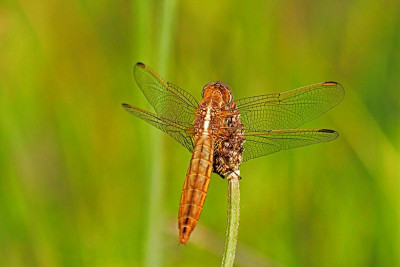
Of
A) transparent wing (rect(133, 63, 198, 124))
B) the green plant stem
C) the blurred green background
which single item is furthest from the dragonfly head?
the green plant stem

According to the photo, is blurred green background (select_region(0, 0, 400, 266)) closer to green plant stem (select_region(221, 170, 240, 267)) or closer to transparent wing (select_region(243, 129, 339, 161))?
transparent wing (select_region(243, 129, 339, 161))

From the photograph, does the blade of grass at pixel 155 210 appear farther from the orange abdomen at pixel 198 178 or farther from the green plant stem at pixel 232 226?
the green plant stem at pixel 232 226

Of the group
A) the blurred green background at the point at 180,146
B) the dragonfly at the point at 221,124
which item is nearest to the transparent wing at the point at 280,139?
the dragonfly at the point at 221,124

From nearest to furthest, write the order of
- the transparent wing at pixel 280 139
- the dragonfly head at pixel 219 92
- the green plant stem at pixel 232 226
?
the green plant stem at pixel 232 226 → the transparent wing at pixel 280 139 → the dragonfly head at pixel 219 92

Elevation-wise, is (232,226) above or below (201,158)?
below

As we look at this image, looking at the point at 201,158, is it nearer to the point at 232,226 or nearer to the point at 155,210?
the point at 155,210

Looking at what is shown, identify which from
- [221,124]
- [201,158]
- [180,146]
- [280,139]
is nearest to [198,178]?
[201,158]

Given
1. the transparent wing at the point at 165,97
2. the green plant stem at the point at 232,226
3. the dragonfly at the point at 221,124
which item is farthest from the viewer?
the transparent wing at the point at 165,97
